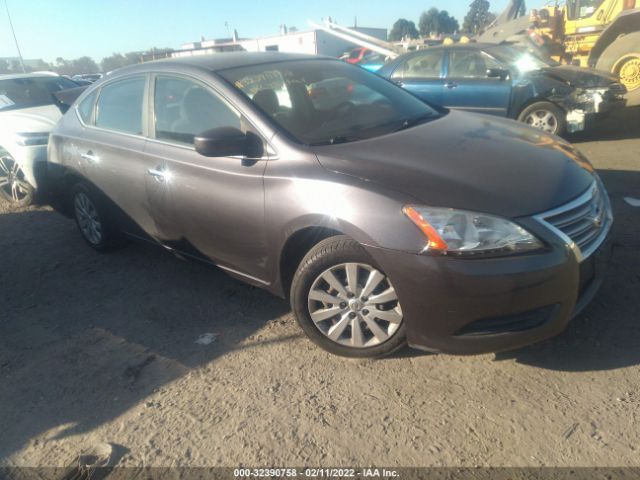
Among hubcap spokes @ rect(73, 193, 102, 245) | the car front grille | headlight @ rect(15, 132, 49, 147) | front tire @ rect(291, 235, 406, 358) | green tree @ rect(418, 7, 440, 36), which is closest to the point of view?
the car front grille

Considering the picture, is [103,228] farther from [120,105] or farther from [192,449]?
[192,449]

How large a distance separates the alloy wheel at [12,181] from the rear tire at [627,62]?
30.9ft

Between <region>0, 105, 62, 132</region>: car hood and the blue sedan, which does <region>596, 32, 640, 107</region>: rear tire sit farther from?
<region>0, 105, 62, 132</region>: car hood

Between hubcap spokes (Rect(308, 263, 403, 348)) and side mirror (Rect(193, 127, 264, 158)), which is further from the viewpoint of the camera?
side mirror (Rect(193, 127, 264, 158))

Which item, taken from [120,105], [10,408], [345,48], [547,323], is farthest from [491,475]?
[345,48]

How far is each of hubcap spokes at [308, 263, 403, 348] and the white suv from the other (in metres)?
4.28

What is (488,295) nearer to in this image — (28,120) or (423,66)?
(28,120)

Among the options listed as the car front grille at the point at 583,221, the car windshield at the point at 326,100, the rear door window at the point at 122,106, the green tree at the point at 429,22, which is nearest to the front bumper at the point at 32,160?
the rear door window at the point at 122,106

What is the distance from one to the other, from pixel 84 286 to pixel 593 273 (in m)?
3.67

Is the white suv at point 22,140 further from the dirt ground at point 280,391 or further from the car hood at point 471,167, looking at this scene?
the car hood at point 471,167

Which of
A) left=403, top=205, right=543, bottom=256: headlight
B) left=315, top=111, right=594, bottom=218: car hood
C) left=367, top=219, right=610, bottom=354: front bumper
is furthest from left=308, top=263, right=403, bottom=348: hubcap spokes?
left=315, top=111, right=594, bottom=218: car hood

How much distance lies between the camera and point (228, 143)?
2.70 m

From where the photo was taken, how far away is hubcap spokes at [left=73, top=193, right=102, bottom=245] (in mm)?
4344

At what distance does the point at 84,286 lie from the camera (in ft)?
13.0
